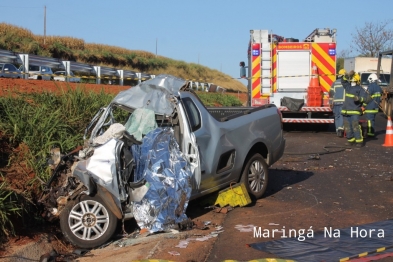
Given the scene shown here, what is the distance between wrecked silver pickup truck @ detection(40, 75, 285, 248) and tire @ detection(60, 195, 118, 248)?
0.01 m

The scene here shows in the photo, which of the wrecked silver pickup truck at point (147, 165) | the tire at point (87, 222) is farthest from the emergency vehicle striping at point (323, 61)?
the tire at point (87, 222)

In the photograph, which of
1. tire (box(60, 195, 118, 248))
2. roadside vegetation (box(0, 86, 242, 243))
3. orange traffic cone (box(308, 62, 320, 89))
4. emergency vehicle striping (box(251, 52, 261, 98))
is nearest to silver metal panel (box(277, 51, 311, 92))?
orange traffic cone (box(308, 62, 320, 89))

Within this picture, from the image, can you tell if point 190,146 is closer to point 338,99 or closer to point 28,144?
point 28,144

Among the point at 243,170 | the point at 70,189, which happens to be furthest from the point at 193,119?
the point at 70,189

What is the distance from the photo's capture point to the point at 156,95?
7613 mm

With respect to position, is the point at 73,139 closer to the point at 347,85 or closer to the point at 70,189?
the point at 70,189

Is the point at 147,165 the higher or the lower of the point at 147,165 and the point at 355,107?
the lower

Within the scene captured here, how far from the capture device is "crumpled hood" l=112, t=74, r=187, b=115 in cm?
751

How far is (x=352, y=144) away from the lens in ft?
51.4

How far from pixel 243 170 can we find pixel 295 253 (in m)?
2.78

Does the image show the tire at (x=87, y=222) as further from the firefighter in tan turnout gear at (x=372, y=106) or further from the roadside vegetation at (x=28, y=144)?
the firefighter in tan turnout gear at (x=372, y=106)

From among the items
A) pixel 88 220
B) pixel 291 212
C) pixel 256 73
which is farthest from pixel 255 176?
pixel 256 73

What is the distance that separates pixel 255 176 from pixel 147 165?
8.10 feet

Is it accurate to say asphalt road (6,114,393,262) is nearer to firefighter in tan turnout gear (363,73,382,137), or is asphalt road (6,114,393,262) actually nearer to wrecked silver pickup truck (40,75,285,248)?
wrecked silver pickup truck (40,75,285,248)
